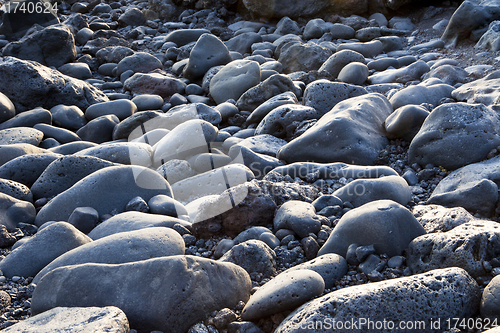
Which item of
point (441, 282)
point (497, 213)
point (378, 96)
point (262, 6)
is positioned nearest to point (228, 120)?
point (378, 96)

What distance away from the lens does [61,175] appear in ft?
12.7

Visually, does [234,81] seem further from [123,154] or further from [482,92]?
[482,92]

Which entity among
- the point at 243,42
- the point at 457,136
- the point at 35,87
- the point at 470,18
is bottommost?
the point at 457,136

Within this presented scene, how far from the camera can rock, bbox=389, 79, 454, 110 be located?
481 cm

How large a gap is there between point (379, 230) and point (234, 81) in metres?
4.58

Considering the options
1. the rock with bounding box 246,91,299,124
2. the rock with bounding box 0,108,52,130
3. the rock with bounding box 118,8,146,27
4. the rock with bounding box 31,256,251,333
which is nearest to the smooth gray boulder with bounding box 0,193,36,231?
the rock with bounding box 31,256,251,333

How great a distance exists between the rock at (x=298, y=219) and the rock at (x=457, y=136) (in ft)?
4.66

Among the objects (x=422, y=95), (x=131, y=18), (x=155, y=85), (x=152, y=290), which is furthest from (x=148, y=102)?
(x=131, y=18)

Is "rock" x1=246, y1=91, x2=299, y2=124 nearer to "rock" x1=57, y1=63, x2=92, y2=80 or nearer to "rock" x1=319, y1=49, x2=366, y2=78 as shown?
"rock" x1=319, y1=49, x2=366, y2=78

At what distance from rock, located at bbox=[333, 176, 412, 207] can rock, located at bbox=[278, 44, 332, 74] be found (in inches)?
180

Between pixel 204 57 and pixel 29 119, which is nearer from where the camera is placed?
pixel 29 119

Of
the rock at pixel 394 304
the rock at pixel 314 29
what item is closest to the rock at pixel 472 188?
the rock at pixel 394 304

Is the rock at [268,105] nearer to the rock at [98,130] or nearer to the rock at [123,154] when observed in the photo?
the rock at [123,154]

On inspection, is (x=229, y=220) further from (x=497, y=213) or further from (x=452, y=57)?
(x=452, y=57)
